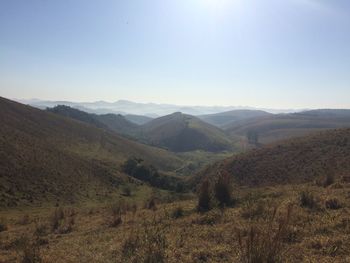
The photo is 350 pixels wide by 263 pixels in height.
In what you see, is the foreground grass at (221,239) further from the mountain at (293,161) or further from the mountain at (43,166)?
the mountain at (293,161)

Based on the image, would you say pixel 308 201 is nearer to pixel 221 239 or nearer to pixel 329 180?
pixel 221 239

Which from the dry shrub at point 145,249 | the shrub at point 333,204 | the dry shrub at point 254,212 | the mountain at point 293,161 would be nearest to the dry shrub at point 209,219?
the dry shrub at point 254,212

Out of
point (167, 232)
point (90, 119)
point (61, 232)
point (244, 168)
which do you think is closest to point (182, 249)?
point (167, 232)

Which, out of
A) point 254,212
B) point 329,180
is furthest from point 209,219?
point 329,180

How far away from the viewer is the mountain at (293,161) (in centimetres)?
3697

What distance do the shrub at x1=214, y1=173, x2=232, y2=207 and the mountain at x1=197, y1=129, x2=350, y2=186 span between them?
2331 centimetres

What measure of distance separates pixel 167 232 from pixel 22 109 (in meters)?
79.4

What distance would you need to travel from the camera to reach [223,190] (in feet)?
40.5

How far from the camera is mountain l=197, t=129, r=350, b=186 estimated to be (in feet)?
121

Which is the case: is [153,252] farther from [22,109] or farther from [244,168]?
[22,109]

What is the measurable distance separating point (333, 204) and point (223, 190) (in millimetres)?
3993

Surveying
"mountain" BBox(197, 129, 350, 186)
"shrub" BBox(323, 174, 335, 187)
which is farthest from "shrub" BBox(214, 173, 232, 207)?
"mountain" BBox(197, 129, 350, 186)

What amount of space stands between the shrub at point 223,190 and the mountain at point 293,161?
76.5ft

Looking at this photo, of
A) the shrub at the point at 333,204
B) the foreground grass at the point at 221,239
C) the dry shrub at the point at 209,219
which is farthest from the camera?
the dry shrub at the point at 209,219
